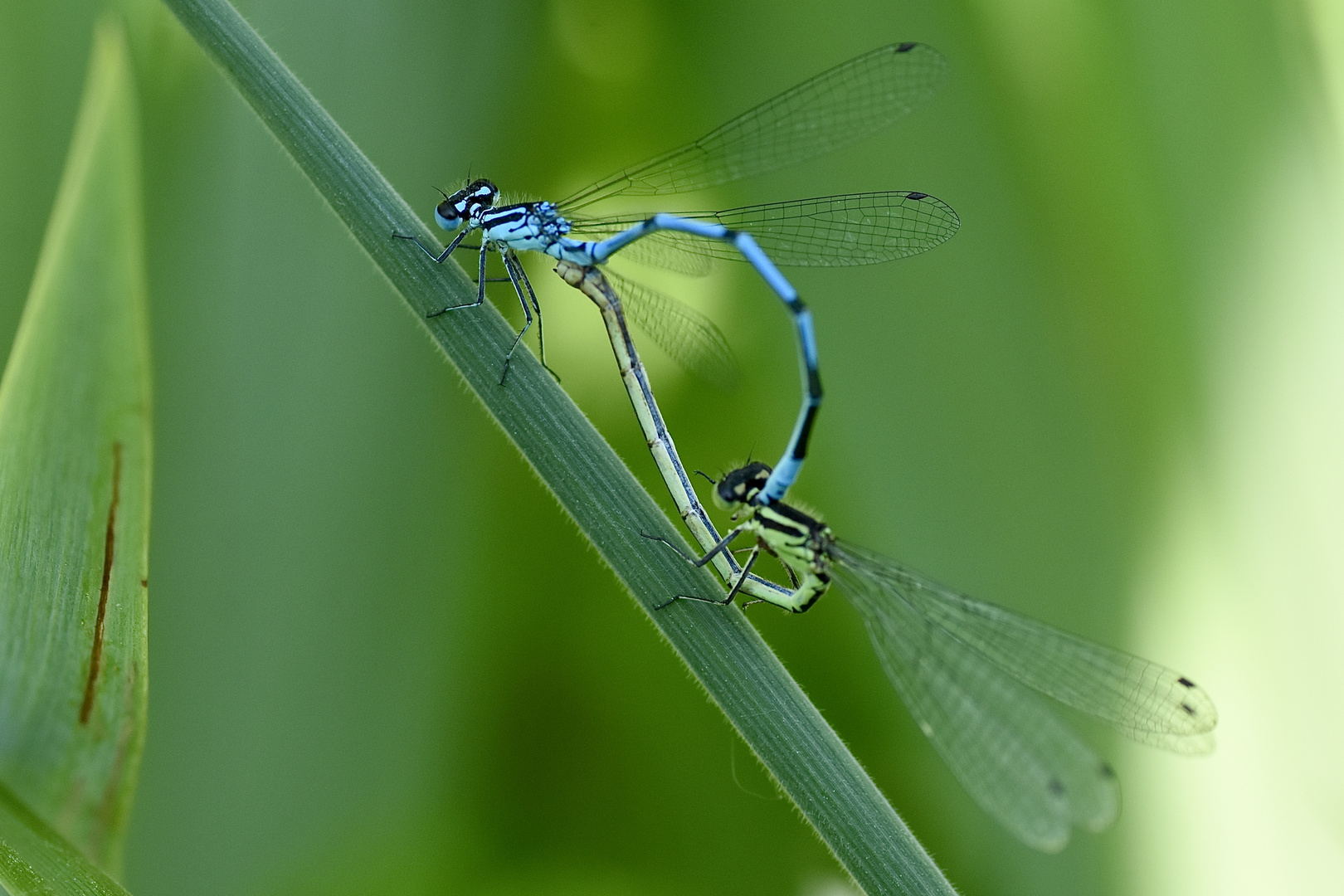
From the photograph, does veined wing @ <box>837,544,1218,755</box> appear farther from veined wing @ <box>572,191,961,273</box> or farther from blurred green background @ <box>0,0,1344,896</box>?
veined wing @ <box>572,191,961,273</box>

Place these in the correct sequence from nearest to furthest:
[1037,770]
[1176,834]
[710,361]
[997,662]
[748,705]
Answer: [748,705]
[1037,770]
[997,662]
[1176,834]
[710,361]

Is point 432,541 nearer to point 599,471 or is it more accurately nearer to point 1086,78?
point 599,471

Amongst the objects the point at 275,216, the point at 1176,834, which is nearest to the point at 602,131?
the point at 275,216

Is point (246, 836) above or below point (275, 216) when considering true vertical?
below

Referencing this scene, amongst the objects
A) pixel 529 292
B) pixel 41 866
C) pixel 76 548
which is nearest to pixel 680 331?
pixel 529 292

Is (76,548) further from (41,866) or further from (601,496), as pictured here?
(601,496)


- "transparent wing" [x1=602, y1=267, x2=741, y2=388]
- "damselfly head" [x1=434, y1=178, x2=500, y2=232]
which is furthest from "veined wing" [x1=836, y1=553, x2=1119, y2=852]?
"damselfly head" [x1=434, y1=178, x2=500, y2=232]

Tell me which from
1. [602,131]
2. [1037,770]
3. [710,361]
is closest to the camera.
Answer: [1037,770]

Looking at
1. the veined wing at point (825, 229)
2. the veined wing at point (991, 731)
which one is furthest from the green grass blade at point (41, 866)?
the veined wing at point (825, 229)
